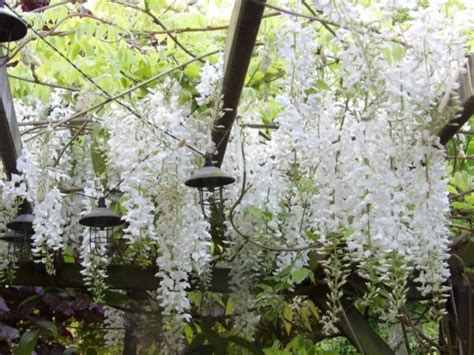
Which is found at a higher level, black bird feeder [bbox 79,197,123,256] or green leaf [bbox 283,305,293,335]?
black bird feeder [bbox 79,197,123,256]

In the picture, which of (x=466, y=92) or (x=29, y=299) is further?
(x=29, y=299)

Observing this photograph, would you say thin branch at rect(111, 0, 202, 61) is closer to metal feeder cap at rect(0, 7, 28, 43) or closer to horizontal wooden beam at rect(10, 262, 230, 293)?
metal feeder cap at rect(0, 7, 28, 43)

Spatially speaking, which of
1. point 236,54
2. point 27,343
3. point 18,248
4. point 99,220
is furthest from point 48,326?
point 236,54

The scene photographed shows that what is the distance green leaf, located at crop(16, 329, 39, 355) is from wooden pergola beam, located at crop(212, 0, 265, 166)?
5.14 ft

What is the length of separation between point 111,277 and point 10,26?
1714 mm

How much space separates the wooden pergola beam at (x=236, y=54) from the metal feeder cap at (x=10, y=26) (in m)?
0.47

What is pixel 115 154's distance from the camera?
2.56 metres

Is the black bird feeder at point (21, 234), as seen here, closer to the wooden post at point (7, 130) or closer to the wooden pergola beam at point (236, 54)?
the wooden post at point (7, 130)

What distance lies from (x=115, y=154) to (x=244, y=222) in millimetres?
569

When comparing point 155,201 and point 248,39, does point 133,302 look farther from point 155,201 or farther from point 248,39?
point 248,39

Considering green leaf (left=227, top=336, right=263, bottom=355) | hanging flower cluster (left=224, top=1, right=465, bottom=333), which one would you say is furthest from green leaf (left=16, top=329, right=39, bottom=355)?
hanging flower cluster (left=224, top=1, right=465, bottom=333)

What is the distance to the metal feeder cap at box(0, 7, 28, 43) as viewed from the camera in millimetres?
1481

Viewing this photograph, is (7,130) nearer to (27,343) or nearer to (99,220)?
(99,220)

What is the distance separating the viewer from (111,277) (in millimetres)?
3062
